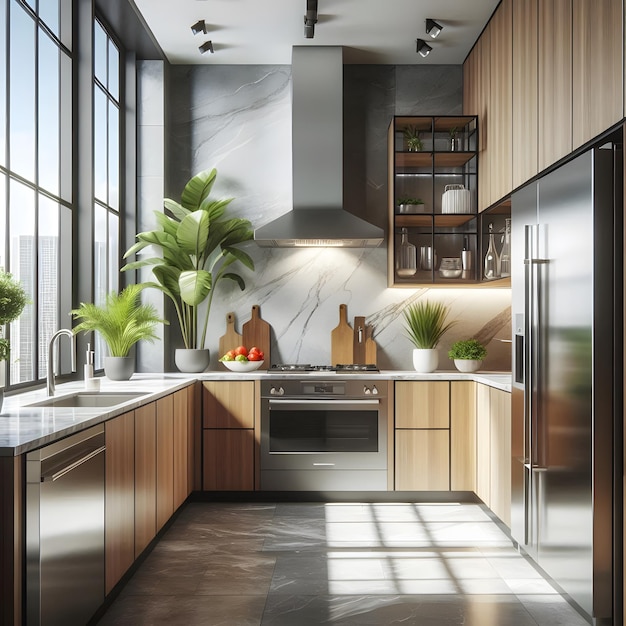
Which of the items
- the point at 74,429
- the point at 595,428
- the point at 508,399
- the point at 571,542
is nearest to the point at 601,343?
the point at 595,428

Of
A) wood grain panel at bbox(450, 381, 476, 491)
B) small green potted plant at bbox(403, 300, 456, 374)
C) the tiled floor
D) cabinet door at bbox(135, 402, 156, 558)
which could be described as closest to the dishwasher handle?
cabinet door at bbox(135, 402, 156, 558)

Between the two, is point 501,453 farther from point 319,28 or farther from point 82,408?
point 319,28

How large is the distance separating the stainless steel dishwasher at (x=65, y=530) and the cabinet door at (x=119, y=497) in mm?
80

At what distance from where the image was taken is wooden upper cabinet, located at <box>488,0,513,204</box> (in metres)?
3.89

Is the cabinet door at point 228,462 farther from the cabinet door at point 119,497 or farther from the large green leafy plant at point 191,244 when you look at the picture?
the cabinet door at point 119,497

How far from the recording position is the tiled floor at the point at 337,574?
2.79 m

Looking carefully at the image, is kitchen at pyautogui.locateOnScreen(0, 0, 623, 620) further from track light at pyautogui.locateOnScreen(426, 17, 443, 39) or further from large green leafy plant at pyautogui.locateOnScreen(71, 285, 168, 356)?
large green leafy plant at pyautogui.locateOnScreen(71, 285, 168, 356)

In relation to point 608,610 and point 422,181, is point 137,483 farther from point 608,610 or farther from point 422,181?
point 422,181

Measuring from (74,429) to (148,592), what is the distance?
3.82ft

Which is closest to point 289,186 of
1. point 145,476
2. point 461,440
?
point 461,440

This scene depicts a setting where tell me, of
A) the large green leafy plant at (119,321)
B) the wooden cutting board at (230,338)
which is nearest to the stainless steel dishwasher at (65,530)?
the large green leafy plant at (119,321)

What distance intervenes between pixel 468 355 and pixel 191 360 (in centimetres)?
201

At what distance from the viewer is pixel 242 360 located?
15.9 ft

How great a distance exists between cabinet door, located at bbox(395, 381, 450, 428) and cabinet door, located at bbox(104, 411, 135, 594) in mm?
2140
